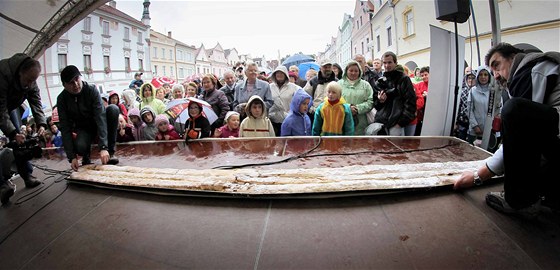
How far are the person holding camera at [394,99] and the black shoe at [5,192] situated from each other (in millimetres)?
4513

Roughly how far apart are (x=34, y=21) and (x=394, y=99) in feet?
18.0

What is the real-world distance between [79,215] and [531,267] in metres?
2.89

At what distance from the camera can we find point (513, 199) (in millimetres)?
1707

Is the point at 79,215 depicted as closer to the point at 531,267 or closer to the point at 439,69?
the point at 531,267

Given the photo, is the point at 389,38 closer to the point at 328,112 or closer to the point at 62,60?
the point at 328,112

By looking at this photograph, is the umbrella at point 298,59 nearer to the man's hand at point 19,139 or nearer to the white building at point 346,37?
the man's hand at point 19,139

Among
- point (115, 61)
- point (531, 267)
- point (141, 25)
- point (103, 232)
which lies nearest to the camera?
point (531, 267)

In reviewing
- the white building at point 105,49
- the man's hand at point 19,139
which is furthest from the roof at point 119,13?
the man's hand at point 19,139

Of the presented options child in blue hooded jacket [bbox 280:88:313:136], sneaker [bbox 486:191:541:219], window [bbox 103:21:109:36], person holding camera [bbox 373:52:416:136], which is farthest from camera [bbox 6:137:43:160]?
window [bbox 103:21:109:36]

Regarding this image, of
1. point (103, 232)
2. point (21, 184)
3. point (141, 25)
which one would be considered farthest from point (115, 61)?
point (103, 232)

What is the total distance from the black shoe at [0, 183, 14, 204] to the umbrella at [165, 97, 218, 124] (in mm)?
2424

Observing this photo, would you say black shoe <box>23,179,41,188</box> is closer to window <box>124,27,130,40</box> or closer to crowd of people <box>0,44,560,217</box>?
crowd of people <box>0,44,560,217</box>

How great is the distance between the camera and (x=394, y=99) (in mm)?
4156

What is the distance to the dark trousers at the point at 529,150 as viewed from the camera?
1596 mm
